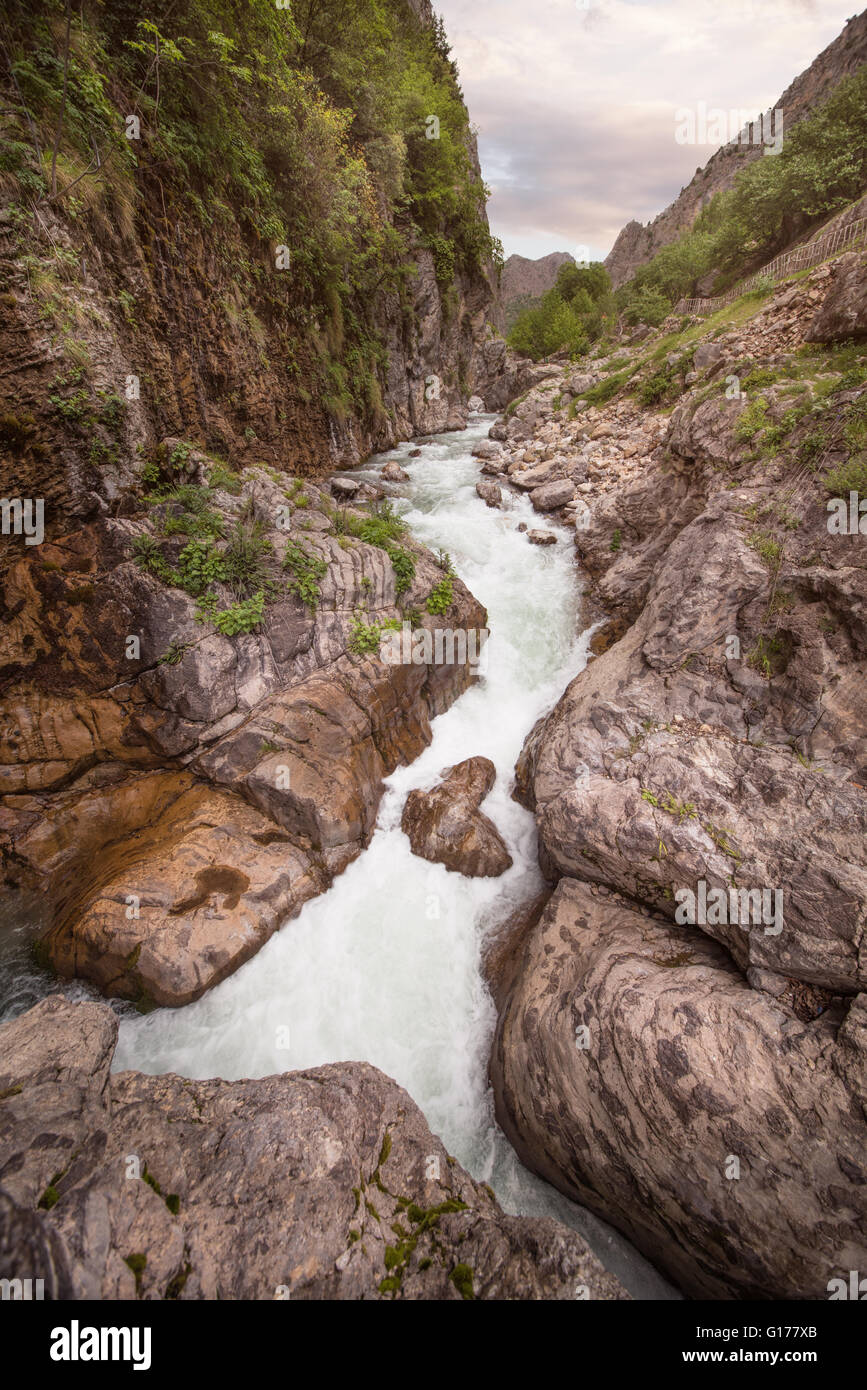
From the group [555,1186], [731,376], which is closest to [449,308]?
[731,376]

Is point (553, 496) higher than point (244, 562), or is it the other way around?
point (553, 496)

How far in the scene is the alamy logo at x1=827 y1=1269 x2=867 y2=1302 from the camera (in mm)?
3584

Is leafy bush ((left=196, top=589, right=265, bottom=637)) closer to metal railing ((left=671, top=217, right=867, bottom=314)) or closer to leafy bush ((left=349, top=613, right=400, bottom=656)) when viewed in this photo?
leafy bush ((left=349, top=613, right=400, bottom=656))

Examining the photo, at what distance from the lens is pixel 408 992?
686 cm

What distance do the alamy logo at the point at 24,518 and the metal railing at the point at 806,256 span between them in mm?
19471

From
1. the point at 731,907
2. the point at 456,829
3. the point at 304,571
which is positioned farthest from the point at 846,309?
the point at 456,829

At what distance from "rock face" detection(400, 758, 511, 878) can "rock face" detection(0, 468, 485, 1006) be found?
90 cm

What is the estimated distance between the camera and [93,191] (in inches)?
295

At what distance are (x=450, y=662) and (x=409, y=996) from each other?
619 cm

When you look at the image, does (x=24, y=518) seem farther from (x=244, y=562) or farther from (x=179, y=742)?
(x=179, y=742)

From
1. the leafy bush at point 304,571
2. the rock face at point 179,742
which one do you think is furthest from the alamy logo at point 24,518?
the leafy bush at point 304,571
